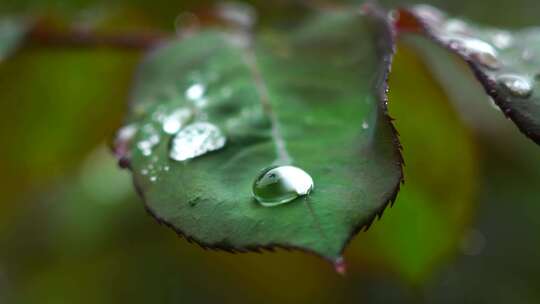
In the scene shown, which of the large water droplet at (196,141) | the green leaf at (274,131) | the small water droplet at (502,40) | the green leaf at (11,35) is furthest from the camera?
the green leaf at (11,35)

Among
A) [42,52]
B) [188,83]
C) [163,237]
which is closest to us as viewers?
[188,83]

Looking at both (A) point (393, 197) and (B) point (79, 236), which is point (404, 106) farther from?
(B) point (79, 236)

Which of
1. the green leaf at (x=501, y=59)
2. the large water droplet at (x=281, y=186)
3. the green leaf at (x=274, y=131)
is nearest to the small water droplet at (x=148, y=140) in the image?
the green leaf at (x=274, y=131)

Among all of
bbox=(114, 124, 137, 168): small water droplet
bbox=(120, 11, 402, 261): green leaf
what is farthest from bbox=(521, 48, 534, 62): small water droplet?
bbox=(114, 124, 137, 168): small water droplet

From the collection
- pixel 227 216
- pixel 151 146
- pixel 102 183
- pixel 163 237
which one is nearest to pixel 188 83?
pixel 151 146

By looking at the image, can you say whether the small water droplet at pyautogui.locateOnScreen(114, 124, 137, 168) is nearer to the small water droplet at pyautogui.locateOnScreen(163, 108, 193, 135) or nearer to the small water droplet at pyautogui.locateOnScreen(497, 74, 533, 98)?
the small water droplet at pyautogui.locateOnScreen(163, 108, 193, 135)

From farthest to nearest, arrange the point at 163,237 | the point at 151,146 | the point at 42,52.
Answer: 1. the point at 163,237
2. the point at 42,52
3. the point at 151,146

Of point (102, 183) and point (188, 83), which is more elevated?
point (188, 83)

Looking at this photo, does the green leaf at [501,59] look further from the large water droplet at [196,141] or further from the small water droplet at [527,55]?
the large water droplet at [196,141]

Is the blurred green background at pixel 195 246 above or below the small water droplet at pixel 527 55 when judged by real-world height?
below
